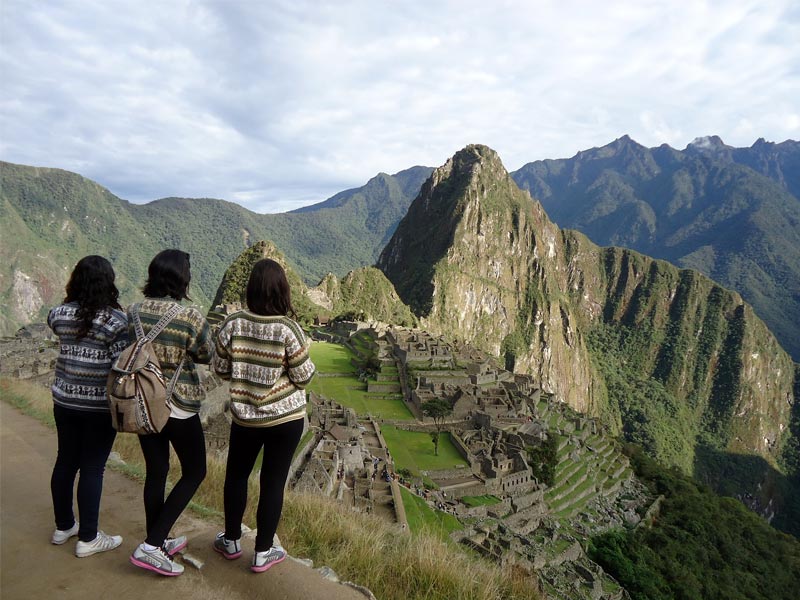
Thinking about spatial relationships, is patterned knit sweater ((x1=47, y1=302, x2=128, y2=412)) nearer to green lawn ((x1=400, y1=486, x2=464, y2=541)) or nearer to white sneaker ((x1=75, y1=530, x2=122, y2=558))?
white sneaker ((x1=75, y1=530, x2=122, y2=558))

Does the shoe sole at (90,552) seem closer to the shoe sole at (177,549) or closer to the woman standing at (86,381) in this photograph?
the woman standing at (86,381)

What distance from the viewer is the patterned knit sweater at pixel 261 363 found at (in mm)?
3803

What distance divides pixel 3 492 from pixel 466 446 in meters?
23.2

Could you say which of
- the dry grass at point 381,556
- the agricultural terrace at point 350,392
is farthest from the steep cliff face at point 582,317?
the dry grass at point 381,556

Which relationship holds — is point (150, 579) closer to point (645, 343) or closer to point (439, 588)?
point (439, 588)

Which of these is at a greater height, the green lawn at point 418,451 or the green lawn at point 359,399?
the green lawn at point 359,399

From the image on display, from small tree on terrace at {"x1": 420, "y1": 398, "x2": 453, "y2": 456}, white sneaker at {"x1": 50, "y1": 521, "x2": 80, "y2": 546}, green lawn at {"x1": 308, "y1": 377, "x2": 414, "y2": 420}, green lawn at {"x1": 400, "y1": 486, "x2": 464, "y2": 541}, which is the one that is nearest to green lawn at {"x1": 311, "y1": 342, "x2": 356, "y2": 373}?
green lawn at {"x1": 308, "y1": 377, "x2": 414, "y2": 420}

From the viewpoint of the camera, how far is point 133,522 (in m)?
4.74

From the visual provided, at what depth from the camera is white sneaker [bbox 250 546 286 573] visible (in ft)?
12.7

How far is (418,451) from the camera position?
2480 cm

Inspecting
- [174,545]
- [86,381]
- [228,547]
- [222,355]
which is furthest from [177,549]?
[222,355]

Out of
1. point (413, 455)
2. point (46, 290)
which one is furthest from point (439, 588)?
point (46, 290)

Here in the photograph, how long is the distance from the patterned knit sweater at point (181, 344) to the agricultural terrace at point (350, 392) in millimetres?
24616

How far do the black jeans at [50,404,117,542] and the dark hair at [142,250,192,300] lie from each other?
1.24m
